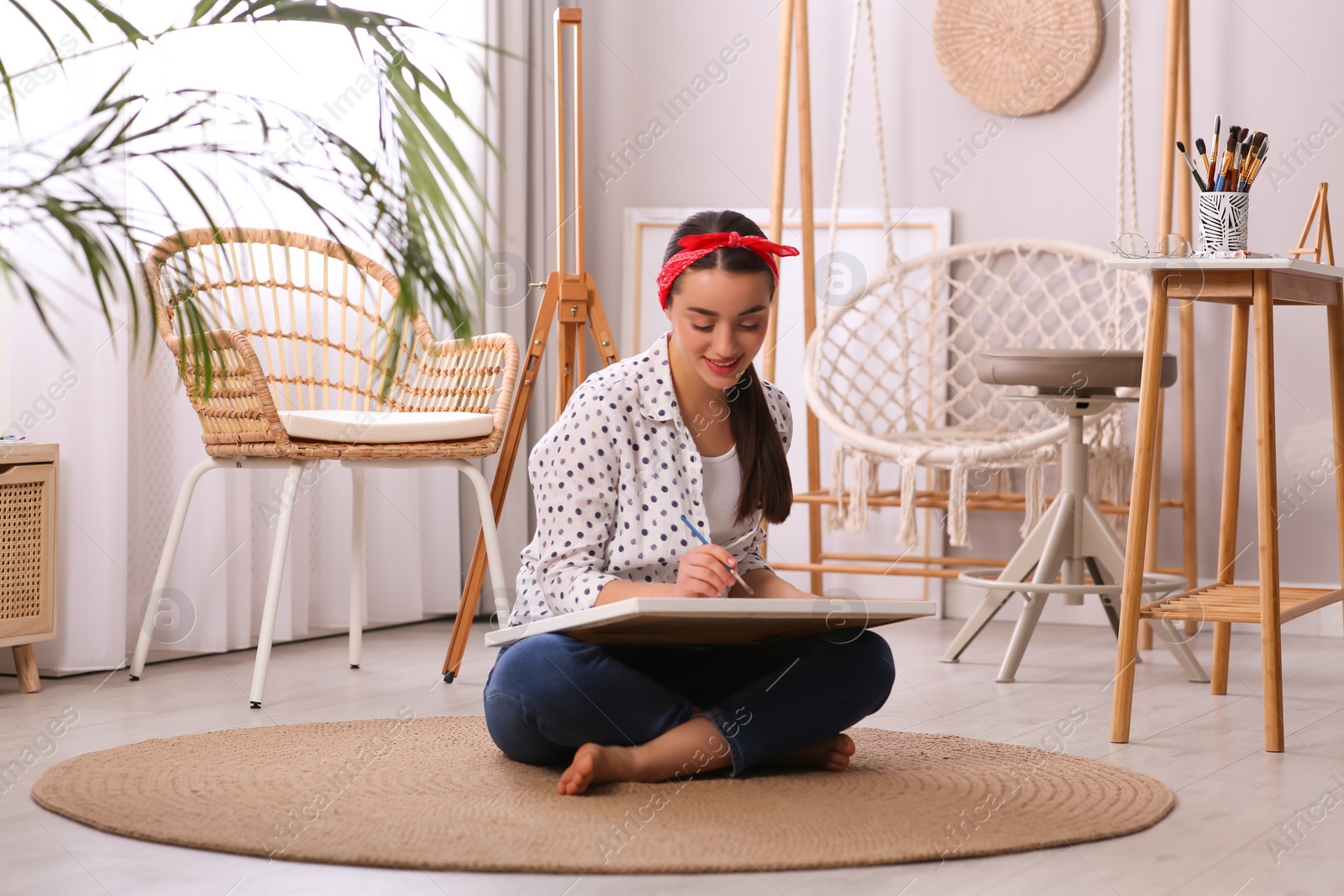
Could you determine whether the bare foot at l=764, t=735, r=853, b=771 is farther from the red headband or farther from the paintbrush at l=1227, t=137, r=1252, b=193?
the paintbrush at l=1227, t=137, r=1252, b=193

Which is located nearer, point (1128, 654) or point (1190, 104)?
point (1128, 654)

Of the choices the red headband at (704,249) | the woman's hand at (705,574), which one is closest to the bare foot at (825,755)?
the woman's hand at (705,574)

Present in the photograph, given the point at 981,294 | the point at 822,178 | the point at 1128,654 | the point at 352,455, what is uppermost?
the point at 822,178

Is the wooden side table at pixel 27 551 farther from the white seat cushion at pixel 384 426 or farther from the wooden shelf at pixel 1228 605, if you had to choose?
the wooden shelf at pixel 1228 605

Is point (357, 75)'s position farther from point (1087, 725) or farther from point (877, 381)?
point (1087, 725)

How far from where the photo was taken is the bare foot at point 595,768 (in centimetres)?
155

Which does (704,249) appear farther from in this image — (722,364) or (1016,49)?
(1016,49)

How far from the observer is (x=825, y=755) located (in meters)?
1.73

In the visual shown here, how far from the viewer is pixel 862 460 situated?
10.2 ft

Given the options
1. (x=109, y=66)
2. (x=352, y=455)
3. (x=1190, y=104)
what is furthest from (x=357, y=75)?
(x=1190, y=104)

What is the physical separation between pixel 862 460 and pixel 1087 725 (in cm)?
108

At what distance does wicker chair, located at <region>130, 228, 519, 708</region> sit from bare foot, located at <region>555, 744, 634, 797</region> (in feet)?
2.17

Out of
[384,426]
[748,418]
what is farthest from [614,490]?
[384,426]

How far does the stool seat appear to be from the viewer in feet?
8.05
